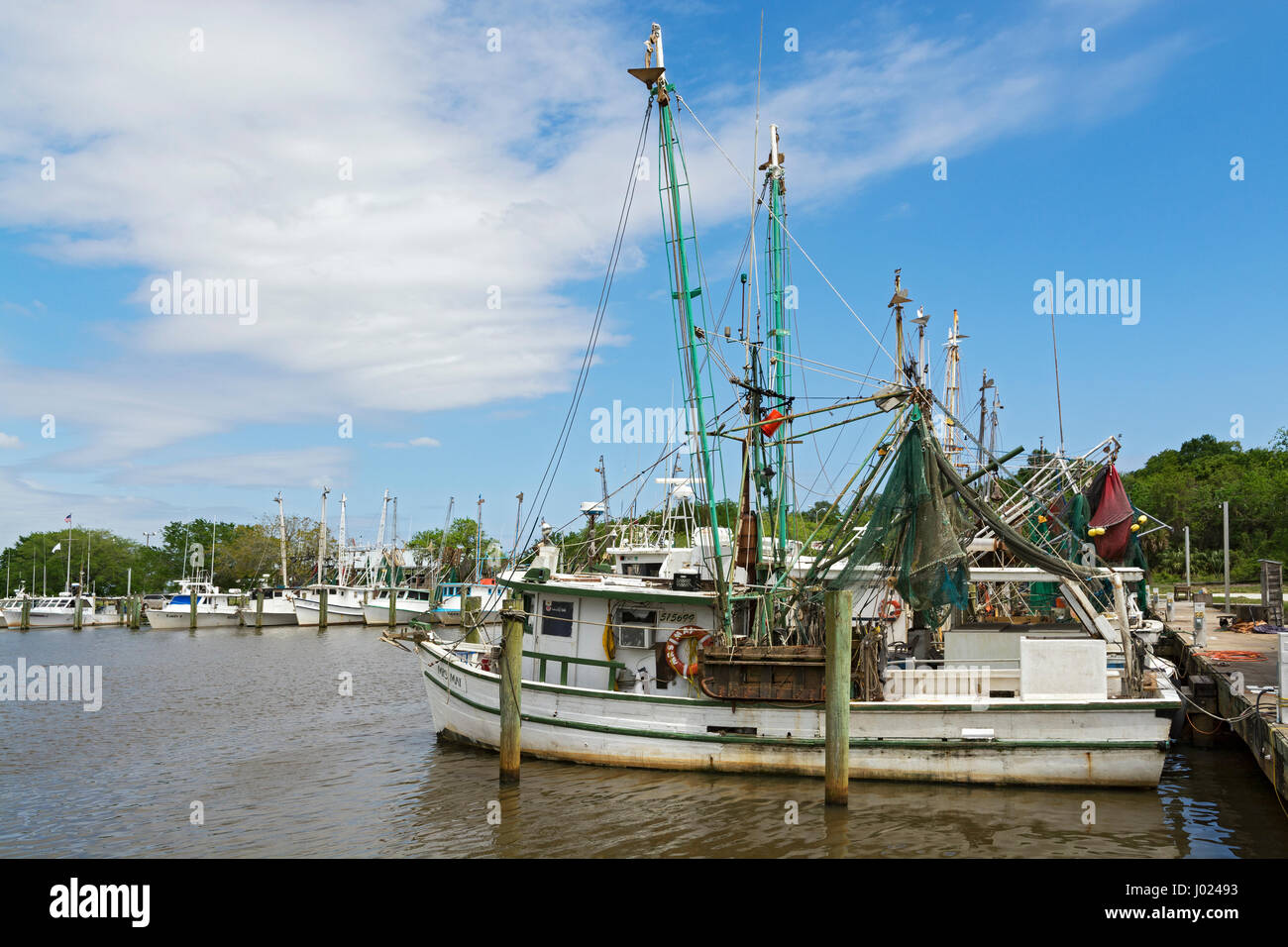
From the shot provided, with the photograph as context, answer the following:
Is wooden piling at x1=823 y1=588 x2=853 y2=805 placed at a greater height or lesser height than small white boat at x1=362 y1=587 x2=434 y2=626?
greater

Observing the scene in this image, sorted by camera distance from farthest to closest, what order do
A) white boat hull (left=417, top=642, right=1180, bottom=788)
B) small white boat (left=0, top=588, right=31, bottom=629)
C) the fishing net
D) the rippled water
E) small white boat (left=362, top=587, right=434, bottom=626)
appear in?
small white boat (left=0, top=588, right=31, bottom=629), small white boat (left=362, top=587, right=434, bottom=626), the fishing net, white boat hull (left=417, top=642, right=1180, bottom=788), the rippled water

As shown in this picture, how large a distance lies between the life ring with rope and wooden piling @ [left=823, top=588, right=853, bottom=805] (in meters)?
3.53

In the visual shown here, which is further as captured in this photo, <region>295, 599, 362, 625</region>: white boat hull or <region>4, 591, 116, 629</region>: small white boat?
<region>4, 591, 116, 629</region>: small white boat

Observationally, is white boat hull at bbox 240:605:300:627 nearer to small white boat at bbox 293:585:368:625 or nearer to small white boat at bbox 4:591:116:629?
small white boat at bbox 293:585:368:625

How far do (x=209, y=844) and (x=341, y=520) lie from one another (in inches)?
2488

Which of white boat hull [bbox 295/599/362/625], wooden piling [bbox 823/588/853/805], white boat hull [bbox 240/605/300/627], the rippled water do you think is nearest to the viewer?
the rippled water

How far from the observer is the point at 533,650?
18.0 m

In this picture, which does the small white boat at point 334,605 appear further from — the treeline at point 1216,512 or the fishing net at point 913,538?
the fishing net at point 913,538

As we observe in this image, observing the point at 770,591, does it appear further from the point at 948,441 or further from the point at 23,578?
the point at 23,578

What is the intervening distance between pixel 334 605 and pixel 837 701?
5591cm

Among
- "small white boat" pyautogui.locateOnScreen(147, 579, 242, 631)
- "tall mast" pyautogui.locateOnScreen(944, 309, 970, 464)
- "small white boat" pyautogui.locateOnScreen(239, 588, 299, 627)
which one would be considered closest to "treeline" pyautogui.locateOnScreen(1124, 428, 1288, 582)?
"tall mast" pyautogui.locateOnScreen(944, 309, 970, 464)

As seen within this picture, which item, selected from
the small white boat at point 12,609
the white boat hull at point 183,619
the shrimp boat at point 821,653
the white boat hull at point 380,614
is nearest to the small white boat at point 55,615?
the small white boat at point 12,609

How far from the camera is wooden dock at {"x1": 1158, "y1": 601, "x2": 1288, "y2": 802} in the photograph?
1217 centimetres
